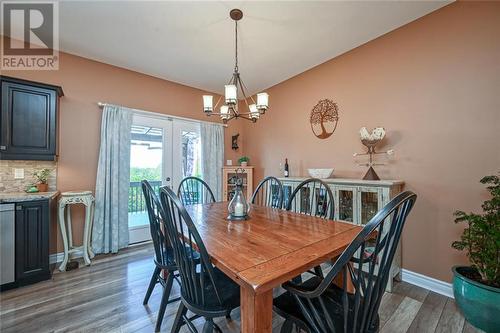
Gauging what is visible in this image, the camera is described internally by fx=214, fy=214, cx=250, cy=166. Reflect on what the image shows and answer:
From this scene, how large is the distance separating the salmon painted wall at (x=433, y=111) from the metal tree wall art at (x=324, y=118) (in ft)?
0.34

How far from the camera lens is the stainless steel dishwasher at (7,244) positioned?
204 cm

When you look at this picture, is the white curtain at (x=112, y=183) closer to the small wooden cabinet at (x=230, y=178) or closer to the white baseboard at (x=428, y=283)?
the small wooden cabinet at (x=230, y=178)

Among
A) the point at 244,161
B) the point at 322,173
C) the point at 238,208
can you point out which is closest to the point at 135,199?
the point at 244,161

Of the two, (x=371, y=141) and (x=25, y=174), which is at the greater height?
(x=371, y=141)

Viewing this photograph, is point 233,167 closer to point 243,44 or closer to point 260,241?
point 243,44

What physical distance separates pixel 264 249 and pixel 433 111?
7.47 ft

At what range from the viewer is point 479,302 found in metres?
1.53

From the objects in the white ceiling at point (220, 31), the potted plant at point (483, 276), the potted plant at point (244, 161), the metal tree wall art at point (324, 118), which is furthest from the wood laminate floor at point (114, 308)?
the white ceiling at point (220, 31)

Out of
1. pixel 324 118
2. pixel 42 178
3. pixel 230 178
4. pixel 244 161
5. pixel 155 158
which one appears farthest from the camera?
pixel 244 161

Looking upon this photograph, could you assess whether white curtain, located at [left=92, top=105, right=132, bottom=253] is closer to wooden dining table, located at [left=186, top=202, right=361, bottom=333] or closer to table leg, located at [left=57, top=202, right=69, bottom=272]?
table leg, located at [left=57, top=202, right=69, bottom=272]

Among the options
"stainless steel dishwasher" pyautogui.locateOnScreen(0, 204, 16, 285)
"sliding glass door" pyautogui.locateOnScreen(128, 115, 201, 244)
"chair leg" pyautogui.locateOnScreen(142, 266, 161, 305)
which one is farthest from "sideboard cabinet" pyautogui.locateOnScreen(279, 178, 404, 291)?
"stainless steel dishwasher" pyautogui.locateOnScreen(0, 204, 16, 285)

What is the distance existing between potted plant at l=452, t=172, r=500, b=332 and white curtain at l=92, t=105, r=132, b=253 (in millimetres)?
3778

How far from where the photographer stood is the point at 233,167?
13.7 feet

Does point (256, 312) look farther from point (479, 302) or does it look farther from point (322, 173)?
point (322, 173)
